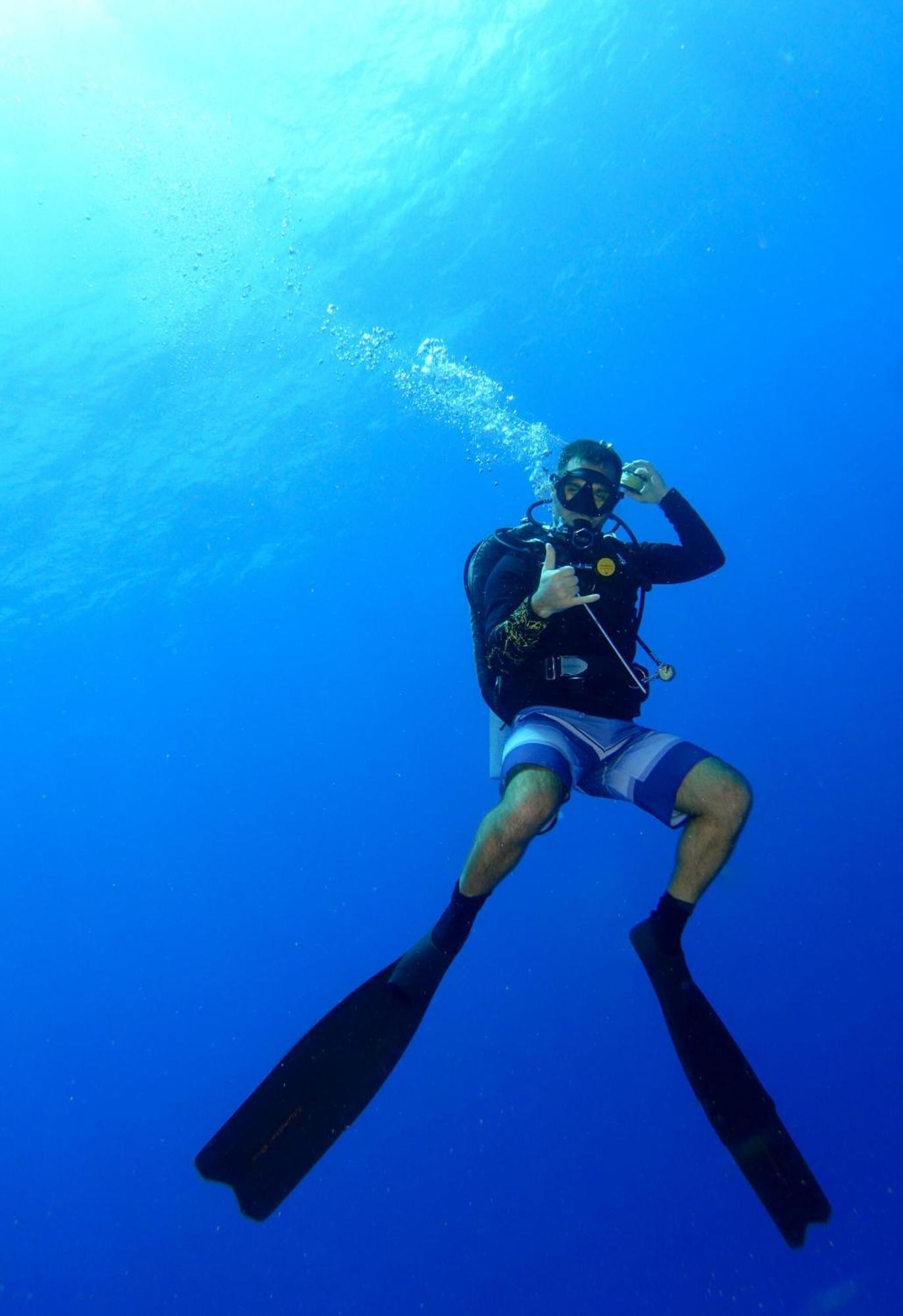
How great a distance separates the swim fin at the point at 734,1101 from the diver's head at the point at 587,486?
2.20 meters

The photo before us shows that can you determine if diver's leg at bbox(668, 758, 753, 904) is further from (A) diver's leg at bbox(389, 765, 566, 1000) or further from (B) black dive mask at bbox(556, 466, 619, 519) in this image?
(B) black dive mask at bbox(556, 466, 619, 519)

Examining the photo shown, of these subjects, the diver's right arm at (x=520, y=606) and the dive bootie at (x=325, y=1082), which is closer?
the diver's right arm at (x=520, y=606)

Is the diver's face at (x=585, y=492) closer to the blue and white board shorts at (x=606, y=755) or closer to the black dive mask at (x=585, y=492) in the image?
the black dive mask at (x=585, y=492)

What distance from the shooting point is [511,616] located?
3.75 m

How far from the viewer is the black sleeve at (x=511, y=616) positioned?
363 centimetres

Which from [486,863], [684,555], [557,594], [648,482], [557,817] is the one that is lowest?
[486,863]

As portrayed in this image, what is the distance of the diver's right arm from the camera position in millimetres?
3496

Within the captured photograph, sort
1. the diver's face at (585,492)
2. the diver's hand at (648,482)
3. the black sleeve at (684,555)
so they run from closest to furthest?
the diver's face at (585,492) → the black sleeve at (684,555) → the diver's hand at (648,482)

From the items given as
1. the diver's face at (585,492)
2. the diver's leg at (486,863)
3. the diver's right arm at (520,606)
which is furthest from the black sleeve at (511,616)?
the diver's leg at (486,863)

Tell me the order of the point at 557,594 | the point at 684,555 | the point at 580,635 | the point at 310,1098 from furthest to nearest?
the point at 684,555 → the point at 580,635 → the point at 310,1098 → the point at 557,594

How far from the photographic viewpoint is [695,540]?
4.76 metres

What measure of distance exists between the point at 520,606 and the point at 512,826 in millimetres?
1084

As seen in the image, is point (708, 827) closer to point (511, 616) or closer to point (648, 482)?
point (511, 616)

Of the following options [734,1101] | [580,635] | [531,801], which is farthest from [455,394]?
[734,1101]
